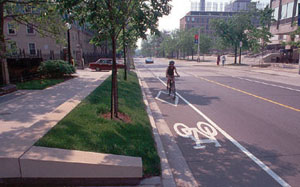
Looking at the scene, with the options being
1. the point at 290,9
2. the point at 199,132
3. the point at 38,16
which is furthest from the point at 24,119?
the point at 290,9

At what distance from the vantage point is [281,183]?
161 inches

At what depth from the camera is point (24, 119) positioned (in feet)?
20.9

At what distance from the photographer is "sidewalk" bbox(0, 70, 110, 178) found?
3.84m

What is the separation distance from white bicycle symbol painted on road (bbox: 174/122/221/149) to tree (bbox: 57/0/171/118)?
1.99 meters

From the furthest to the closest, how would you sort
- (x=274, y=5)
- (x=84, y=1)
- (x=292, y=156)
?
1. (x=274, y=5)
2. (x=84, y=1)
3. (x=292, y=156)

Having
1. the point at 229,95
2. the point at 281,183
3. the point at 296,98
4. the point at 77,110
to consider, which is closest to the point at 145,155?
the point at 281,183

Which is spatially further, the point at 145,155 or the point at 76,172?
the point at 145,155

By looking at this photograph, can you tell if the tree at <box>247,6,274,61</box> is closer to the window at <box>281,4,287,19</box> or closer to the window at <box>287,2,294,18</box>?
the window at <box>287,2,294,18</box>

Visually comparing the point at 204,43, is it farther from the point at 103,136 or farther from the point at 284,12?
the point at 103,136

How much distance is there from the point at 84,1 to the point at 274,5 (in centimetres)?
6165

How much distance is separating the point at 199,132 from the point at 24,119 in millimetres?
4842

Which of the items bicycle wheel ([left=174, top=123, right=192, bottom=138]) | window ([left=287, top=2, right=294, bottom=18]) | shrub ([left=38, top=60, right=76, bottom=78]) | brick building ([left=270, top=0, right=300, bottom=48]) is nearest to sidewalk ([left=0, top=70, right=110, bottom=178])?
bicycle wheel ([left=174, top=123, right=192, bottom=138])

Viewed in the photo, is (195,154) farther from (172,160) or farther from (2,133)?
(2,133)

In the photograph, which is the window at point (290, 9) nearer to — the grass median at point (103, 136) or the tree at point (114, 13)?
the tree at point (114, 13)
